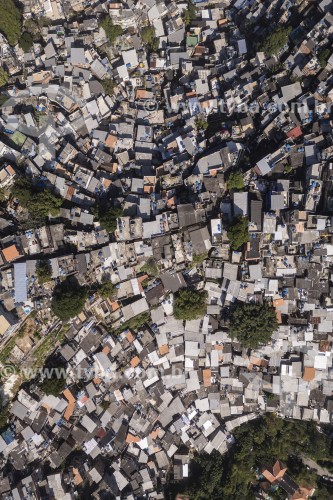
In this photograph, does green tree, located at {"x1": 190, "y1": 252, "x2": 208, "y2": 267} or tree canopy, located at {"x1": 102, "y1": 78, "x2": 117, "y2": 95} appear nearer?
green tree, located at {"x1": 190, "y1": 252, "x2": 208, "y2": 267}

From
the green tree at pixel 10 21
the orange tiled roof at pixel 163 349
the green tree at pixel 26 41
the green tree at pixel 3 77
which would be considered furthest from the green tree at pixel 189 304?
the green tree at pixel 10 21

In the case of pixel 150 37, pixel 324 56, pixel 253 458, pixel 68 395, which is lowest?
pixel 253 458

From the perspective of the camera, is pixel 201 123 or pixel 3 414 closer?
pixel 3 414

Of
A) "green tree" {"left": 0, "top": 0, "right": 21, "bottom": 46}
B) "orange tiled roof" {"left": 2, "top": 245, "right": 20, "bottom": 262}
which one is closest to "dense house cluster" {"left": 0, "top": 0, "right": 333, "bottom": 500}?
"orange tiled roof" {"left": 2, "top": 245, "right": 20, "bottom": 262}

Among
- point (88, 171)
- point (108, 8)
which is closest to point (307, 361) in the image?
point (88, 171)

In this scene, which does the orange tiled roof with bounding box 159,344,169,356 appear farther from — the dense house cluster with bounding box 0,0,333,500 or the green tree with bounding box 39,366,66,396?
the green tree with bounding box 39,366,66,396

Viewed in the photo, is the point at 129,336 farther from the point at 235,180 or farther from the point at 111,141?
the point at 111,141

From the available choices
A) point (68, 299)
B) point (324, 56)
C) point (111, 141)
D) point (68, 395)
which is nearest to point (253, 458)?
point (68, 395)
